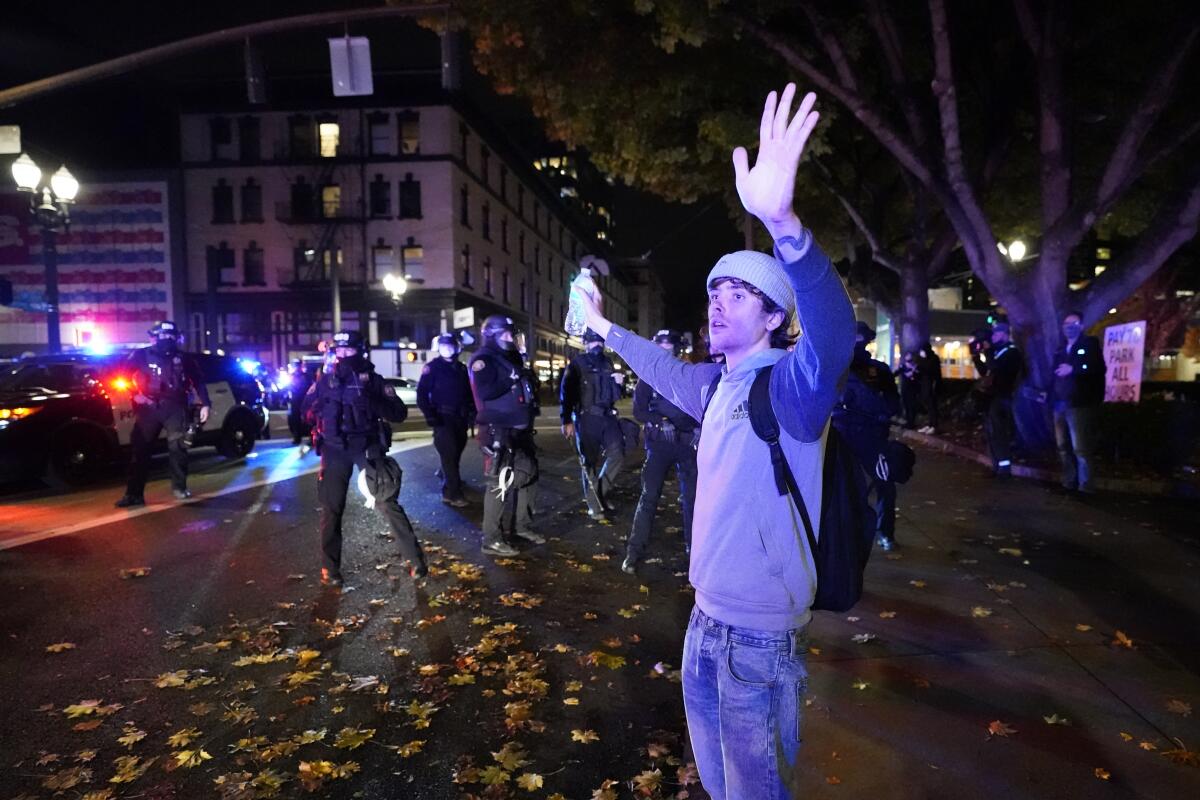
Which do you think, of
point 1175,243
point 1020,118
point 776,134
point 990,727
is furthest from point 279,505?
point 1020,118

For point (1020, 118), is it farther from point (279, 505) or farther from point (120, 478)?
point (120, 478)

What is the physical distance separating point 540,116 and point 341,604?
1195cm

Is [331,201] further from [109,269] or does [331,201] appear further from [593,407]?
[593,407]

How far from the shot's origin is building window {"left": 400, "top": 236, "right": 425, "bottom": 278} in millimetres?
Result: 38344

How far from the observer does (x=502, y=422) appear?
6.79 meters

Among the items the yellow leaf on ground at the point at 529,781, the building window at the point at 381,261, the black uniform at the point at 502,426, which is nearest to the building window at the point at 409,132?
the building window at the point at 381,261

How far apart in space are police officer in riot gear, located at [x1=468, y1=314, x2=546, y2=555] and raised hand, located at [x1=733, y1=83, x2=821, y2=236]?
5125 millimetres

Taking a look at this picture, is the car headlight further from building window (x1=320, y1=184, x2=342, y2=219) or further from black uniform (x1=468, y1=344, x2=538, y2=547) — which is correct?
building window (x1=320, y1=184, x2=342, y2=219)

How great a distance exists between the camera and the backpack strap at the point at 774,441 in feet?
6.26

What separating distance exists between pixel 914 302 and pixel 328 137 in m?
30.7

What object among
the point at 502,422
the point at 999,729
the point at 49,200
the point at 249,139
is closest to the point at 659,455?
the point at 502,422

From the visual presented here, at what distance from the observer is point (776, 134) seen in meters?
1.76

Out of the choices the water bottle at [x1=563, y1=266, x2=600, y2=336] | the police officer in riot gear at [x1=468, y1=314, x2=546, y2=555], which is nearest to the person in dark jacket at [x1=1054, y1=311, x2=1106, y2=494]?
the police officer in riot gear at [x1=468, y1=314, x2=546, y2=555]

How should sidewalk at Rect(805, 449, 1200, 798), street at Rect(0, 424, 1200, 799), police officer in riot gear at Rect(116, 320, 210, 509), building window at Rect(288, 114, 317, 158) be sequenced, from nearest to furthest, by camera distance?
1. sidewalk at Rect(805, 449, 1200, 798)
2. street at Rect(0, 424, 1200, 799)
3. police officer in riot gear at Rect(116, 320, 210, 509)
4. building window at Rect(288, 114, 317, 158)
